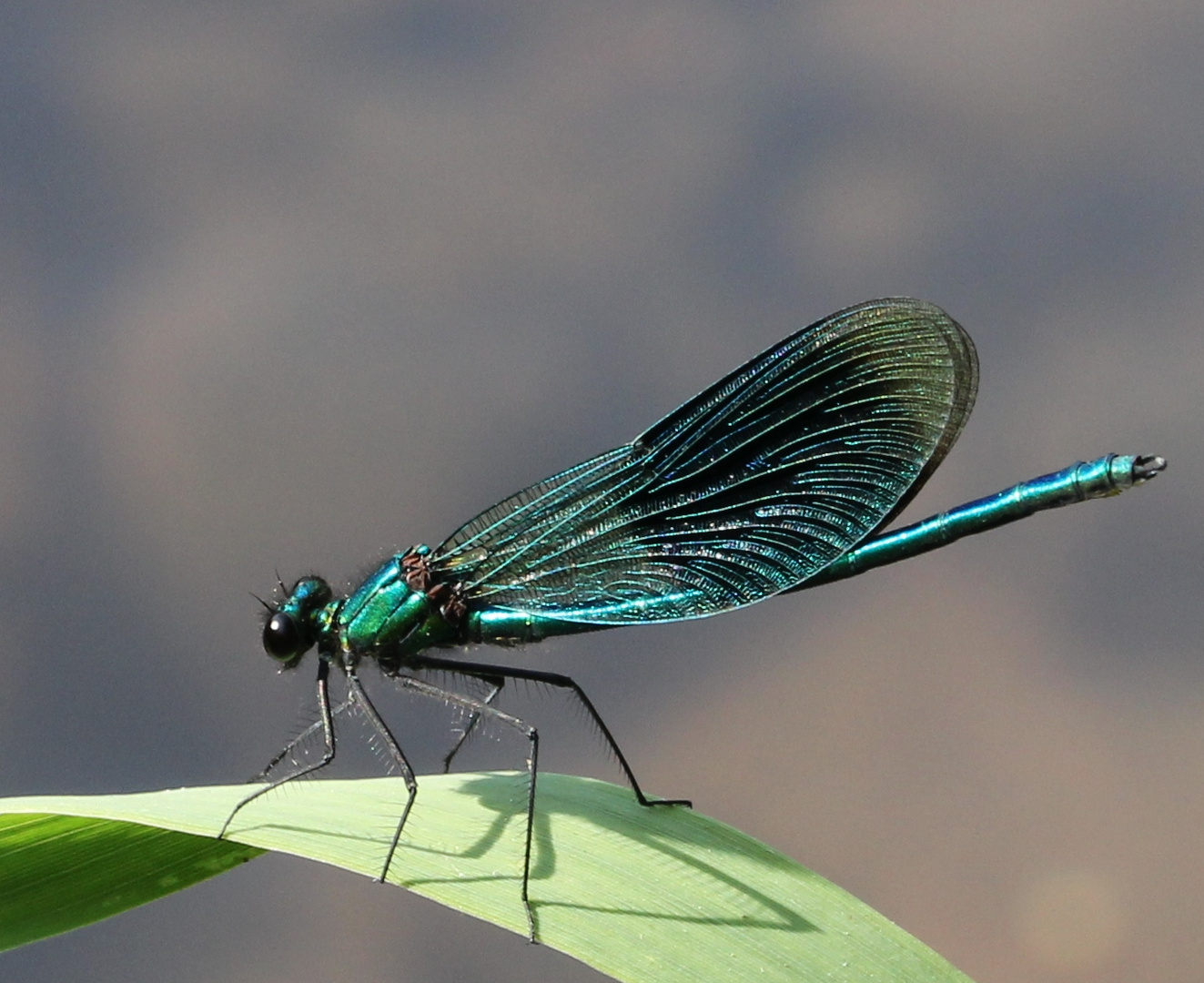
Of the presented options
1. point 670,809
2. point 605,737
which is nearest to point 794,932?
point 670,809

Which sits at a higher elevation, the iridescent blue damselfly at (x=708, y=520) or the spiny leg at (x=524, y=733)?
the iridescent blue damselfly at (x=708, y=520)

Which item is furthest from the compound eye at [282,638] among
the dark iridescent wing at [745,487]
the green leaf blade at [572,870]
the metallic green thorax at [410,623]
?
the green leaf blade at [572,870]

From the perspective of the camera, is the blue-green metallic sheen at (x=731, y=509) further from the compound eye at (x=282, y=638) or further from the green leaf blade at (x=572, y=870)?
the green leaf blade at (x=572, y=870)

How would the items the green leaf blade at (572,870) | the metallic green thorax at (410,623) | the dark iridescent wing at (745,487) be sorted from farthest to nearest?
the metallic green thorax at (410,623) → the dark iridescent wing at (745,487) → the green leaf blade at (572,870)

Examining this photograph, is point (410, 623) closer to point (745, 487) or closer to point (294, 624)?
point (294, 624)

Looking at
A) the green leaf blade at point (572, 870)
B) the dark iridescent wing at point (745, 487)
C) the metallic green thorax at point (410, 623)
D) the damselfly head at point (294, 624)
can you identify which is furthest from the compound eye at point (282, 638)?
the green leaf blade at point (572, 870)

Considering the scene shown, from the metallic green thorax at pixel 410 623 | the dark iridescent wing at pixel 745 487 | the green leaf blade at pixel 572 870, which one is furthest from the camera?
the metallic green thorax at pixel 410 623

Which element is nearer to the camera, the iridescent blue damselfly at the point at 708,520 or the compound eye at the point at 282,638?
the iridescent blue damselfly at the point at 708,520
